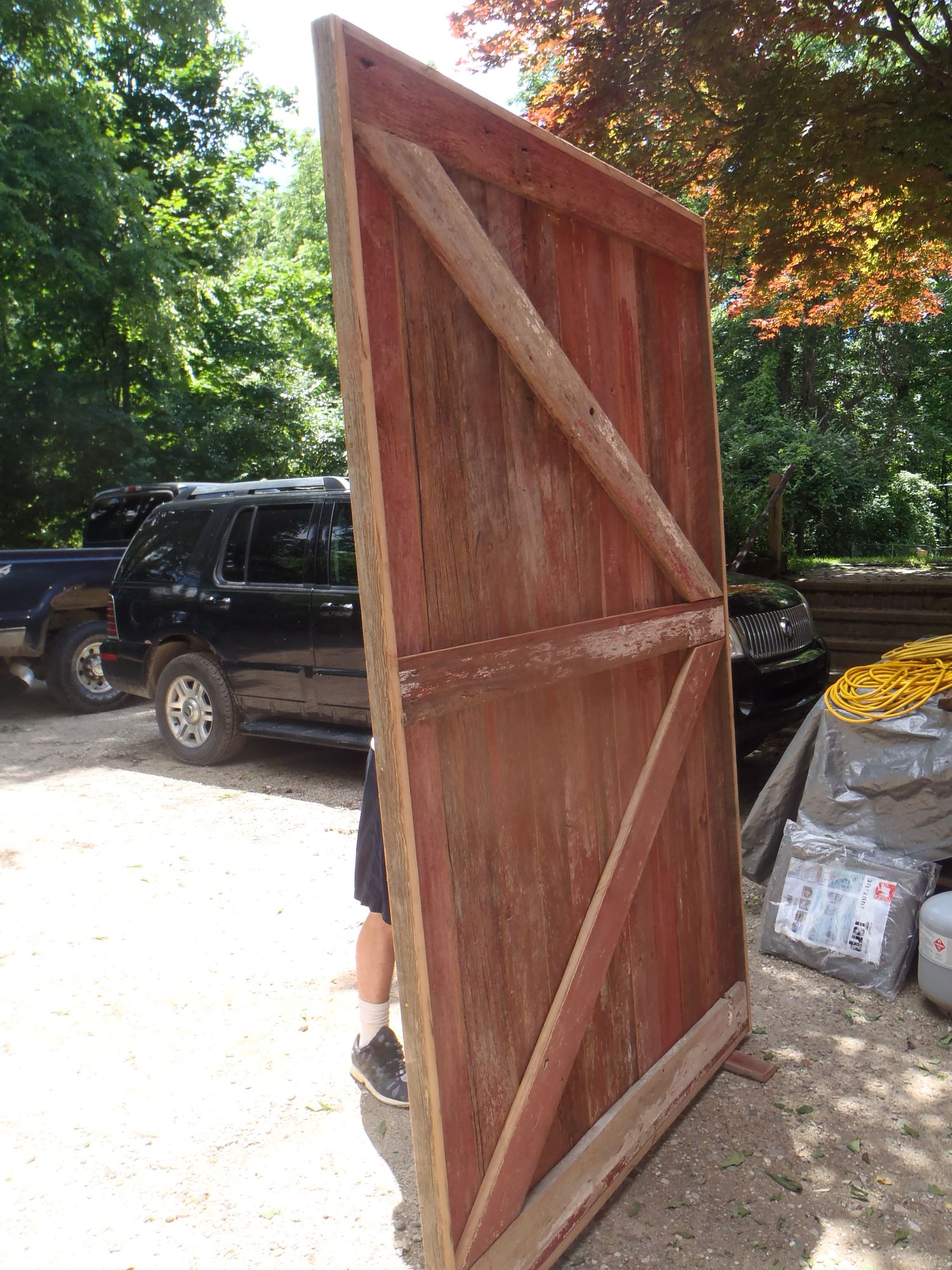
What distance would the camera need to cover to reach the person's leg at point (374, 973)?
3229mm

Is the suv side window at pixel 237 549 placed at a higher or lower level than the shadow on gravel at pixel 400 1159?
higher

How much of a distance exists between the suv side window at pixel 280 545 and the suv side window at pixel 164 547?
25.9 inches

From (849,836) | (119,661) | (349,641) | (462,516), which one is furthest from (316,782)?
(462,516)

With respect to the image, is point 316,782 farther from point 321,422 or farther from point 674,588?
point 321,422

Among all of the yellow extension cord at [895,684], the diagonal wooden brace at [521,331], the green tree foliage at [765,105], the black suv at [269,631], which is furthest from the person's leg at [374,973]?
the green tree foliage at [765,105]

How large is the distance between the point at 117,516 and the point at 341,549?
6.27 m

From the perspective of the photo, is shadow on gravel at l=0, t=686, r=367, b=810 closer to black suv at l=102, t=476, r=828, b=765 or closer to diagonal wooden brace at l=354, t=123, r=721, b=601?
black suv at l=102, t=476, r=828, b=765

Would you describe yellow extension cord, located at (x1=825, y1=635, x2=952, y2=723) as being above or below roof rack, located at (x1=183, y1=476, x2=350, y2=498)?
below

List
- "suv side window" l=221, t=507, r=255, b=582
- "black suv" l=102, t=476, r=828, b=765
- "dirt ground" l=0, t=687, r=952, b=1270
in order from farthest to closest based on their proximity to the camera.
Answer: "suv side window" l=221, t=507, r=255, b=582, "black suv" l=102, t=476, r=828, b=765, "dirt ground" l=0, t=687, r=952, b=1270

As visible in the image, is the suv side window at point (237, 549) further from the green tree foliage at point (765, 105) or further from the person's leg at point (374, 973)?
the person's leg at point (374, 973)

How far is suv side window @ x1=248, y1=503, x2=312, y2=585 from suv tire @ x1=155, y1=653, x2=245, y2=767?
33.8 inches

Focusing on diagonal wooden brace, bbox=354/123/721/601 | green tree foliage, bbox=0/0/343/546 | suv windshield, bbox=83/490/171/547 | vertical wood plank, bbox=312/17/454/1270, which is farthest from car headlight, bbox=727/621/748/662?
green tree foliage, bbox=0/0/343/546

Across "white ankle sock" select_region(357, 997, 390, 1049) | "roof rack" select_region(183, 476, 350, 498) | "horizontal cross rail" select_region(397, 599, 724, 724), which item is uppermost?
"roof rack" select_region(183, 476, 350, 498)

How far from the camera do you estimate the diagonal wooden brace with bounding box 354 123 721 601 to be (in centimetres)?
215
